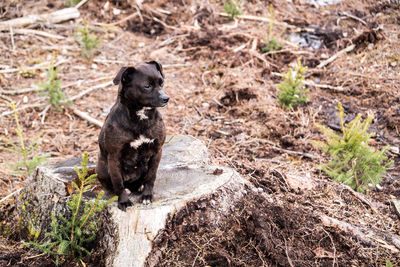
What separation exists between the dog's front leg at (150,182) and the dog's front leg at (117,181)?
14 cm

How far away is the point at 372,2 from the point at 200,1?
506 cm

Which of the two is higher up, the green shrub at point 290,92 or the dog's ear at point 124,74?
the dog's ear at point 124,74

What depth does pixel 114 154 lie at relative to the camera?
9.82 ft

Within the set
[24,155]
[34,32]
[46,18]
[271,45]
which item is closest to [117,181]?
[24,155]

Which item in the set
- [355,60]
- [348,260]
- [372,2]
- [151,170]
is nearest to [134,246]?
[151,170]

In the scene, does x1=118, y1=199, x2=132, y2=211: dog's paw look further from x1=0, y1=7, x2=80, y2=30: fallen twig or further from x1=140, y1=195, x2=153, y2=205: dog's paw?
x1=0, y1=7, x2=80, y2=30: fallen twig

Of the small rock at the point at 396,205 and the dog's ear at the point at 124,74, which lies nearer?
the dog's ear at the point at 124,74

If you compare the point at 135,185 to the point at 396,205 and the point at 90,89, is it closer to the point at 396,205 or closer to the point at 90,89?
the point at 396,205

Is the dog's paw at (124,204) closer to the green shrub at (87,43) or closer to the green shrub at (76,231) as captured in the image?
the green shrub at (76,231)

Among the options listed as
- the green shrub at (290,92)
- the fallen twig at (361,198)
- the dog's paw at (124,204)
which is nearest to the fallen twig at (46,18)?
the green shrub at (290,92)

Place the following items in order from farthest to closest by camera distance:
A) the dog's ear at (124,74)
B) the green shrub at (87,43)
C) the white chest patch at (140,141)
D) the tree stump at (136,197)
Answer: the green shrub at (87,43), the white chest patch at (140,141), the tree stump at (136,197), the dog's ear at (124,74)

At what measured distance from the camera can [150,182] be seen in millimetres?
3129

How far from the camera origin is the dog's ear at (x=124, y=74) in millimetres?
2754

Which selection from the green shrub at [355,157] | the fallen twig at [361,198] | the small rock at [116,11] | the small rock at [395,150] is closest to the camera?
the fallen twig at [361,198]
